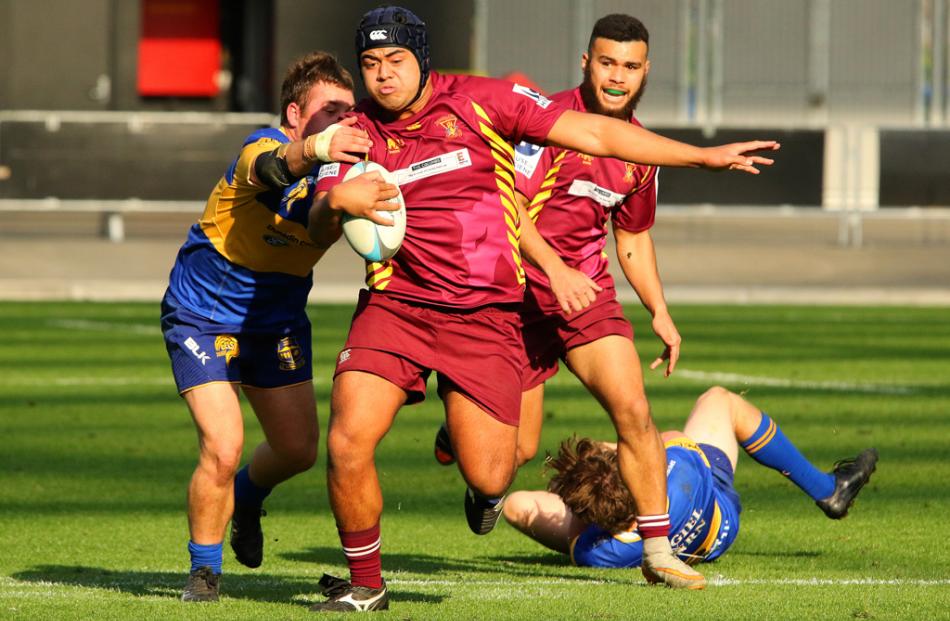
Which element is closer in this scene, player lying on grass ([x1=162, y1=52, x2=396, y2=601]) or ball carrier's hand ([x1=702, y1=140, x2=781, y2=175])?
ball carrier's hand ([x1=702, y1=140, x2=781, y2=175])

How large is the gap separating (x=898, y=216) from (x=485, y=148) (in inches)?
759

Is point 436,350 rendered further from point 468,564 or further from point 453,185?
point 468,564

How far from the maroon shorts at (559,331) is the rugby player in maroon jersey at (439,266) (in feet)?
3.17

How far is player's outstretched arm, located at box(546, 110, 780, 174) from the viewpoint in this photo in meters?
6.36

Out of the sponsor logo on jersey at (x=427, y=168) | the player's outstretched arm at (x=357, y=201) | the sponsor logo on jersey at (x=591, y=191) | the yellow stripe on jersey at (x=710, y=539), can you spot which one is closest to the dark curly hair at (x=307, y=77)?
the sponsor logo on jersey at (x=427, y=168)

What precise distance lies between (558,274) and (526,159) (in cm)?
91

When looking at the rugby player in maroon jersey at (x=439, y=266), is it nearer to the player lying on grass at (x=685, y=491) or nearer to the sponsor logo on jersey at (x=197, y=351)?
the sponsor logo on jersey at (x=197, y=351)

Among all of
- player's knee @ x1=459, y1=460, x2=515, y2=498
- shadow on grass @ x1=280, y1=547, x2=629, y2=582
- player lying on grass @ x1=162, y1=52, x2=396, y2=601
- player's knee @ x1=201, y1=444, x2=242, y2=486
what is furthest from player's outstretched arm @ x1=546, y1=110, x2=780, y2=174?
shadow on grass @ x1=280, y1=547, x2=629, y2=582

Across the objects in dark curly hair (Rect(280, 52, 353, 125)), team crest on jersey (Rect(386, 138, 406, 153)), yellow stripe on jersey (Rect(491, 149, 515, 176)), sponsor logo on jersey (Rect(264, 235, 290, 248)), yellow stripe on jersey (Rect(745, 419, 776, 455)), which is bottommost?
yellow stripe on jersey (Rect(745, 419, 776, 455))

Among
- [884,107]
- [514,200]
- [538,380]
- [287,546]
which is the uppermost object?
[884,107]

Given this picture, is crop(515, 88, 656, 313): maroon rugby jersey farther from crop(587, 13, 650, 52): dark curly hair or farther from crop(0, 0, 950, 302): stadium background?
crop(0, 0, 950, 302): stadium background

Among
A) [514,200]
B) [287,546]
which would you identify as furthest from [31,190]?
[514,200]

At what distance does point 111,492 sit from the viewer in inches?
379

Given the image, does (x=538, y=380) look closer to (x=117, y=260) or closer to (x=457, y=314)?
(x=457, y=314)
